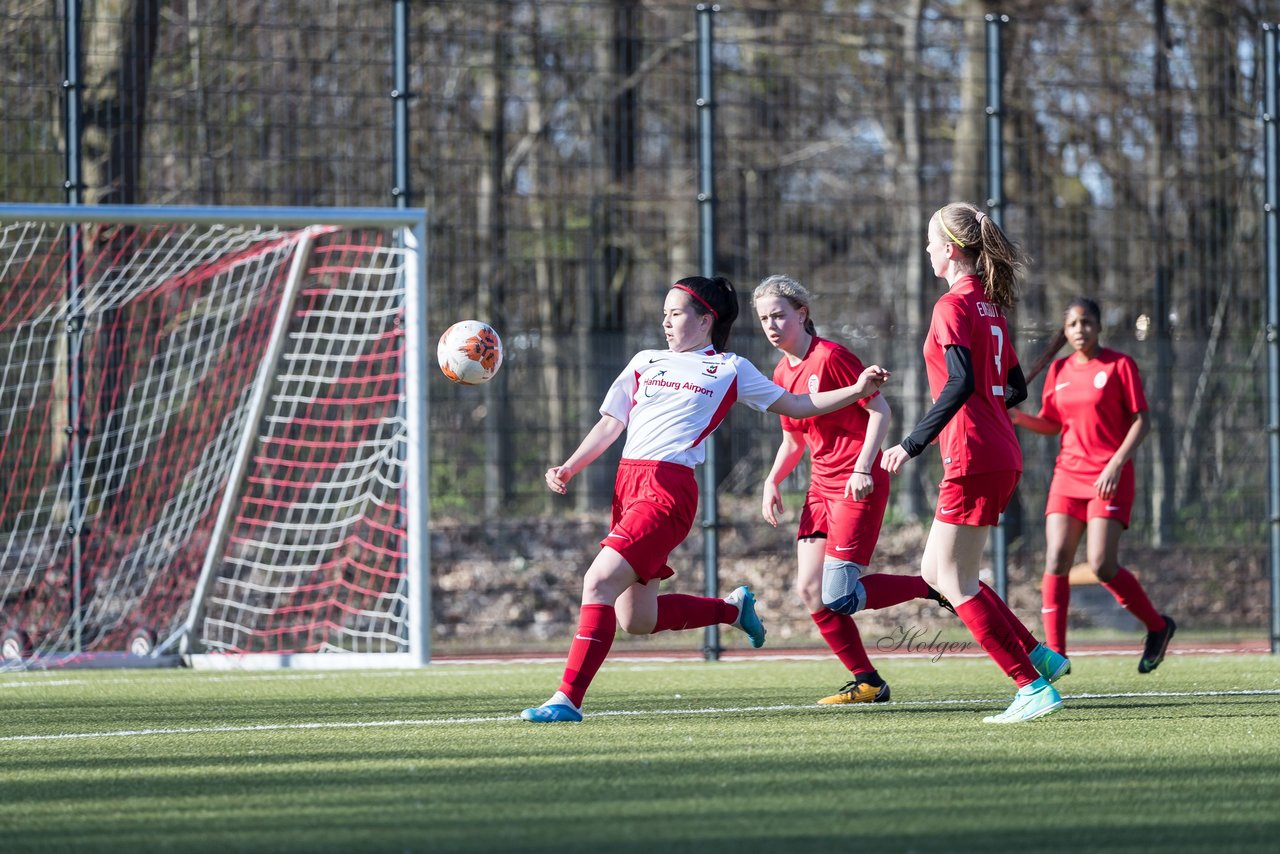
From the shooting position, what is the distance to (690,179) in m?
12.2

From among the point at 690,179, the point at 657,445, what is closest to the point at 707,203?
the point at 690,179

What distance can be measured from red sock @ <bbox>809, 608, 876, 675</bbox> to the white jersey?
1.12 meters

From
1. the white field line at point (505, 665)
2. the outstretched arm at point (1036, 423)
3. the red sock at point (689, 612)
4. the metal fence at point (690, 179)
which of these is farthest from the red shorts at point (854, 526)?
the metal fence at point (690, 179)

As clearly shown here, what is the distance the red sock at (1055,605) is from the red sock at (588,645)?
329 cm

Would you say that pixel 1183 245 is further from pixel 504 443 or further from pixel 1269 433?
pixel 504 443

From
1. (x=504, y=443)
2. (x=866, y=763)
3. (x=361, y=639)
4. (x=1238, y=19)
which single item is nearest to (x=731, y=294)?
(x=866, y=763)

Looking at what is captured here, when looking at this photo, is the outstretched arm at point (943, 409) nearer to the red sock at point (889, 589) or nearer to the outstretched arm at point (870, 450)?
the outstretched arm at point (870, 450)

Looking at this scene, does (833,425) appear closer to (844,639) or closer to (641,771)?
(844,639)

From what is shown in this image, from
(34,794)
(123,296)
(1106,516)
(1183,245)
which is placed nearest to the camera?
(34,794)

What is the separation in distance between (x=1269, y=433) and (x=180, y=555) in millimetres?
7211

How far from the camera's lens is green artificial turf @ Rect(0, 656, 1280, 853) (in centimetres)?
369

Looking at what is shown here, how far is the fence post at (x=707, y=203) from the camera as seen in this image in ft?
33.7

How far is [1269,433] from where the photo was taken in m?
10.8

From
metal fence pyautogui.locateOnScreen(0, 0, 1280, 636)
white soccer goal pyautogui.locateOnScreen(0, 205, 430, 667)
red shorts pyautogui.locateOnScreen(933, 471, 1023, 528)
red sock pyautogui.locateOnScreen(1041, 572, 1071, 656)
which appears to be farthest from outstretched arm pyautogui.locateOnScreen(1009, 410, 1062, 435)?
white soccer goal pyautogui.locateOnScreen(0, 205, 430, 667)
